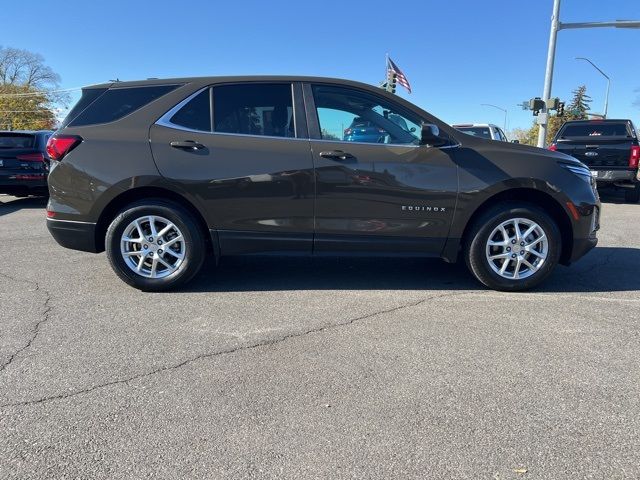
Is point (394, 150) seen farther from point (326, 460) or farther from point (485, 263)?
point (326, 460)

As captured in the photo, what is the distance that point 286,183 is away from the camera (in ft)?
13.5

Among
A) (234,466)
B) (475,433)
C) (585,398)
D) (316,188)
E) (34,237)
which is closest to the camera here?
(234,466)

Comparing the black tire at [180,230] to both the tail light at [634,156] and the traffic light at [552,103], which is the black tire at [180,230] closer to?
the tail light at [634,156]

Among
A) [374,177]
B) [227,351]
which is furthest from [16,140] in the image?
[227,351]

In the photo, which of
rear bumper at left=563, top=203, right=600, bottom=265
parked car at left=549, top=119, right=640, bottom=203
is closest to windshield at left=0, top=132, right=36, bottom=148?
rear bumper at left=563, top=203, right=600, bottom=265

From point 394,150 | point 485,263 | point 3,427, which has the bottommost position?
point 3,427

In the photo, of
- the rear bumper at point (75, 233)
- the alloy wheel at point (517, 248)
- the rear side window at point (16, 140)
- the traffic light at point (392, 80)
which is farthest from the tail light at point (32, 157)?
the traffic light at point (392, 80)

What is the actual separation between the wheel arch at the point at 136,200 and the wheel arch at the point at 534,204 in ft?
7.26

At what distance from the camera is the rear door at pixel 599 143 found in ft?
34.8

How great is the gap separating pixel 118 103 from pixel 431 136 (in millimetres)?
2774

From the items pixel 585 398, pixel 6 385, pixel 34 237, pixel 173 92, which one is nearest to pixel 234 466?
pixel 6 385

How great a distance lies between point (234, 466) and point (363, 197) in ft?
8.60

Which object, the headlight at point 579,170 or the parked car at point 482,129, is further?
the parked car at point 482,129

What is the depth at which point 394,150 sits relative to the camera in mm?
4168
